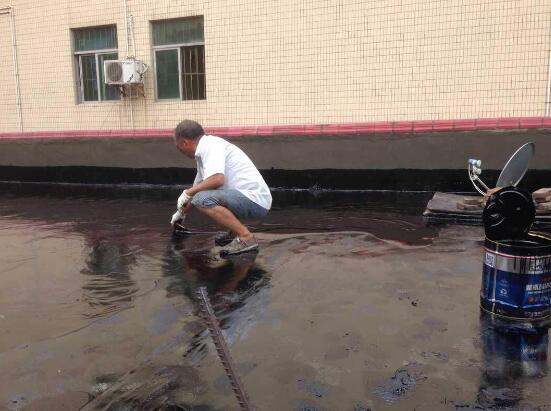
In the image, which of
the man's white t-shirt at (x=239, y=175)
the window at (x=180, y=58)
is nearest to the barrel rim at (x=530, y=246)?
the man's white t-shirt at (x=239, y=175)

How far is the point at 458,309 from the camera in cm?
333

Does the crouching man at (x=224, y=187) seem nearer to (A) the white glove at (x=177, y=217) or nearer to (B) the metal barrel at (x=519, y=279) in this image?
(A) the white glove at (x=177, y=217)

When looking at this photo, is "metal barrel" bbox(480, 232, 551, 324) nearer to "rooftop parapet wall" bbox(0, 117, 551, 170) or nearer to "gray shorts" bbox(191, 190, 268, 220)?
"gray shorts" bbox(191, 190, 268, 220)

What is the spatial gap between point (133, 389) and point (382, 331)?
1.43 m

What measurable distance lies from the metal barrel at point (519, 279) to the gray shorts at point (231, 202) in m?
2.35

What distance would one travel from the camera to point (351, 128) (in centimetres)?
852

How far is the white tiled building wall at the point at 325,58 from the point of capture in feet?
25.9

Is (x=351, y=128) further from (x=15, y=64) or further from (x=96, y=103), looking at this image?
(x=15, y=64)

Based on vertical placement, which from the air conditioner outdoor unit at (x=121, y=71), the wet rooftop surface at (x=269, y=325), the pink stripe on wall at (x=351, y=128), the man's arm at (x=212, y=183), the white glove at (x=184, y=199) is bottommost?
the wet rooftop surface at (x=269, y=325)

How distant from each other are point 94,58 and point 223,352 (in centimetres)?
976

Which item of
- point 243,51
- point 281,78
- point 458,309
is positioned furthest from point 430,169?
point 458,309

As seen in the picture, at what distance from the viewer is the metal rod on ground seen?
2.33 meters

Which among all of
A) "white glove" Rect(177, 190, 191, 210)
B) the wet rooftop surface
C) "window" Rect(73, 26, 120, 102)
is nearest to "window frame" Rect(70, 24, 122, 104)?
"window" Rect(73, 26, 120, 102)

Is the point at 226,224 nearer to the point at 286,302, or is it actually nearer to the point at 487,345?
the point at 286,302
